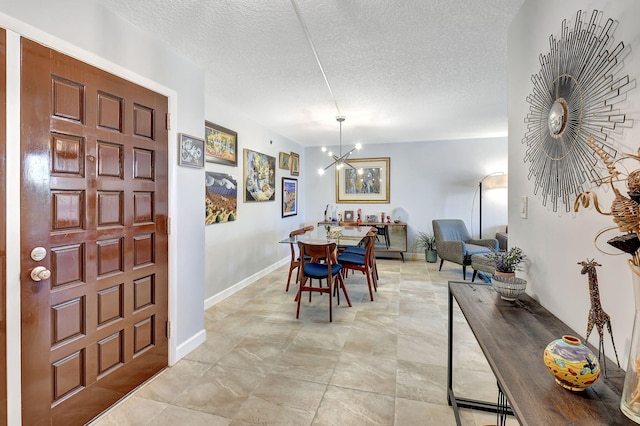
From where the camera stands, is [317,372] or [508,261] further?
[317,372]

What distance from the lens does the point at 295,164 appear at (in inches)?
245

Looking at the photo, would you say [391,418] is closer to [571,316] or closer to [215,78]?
[571,316]

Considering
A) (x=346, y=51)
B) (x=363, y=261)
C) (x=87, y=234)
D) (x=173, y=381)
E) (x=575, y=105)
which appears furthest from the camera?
(x=363, y=261)

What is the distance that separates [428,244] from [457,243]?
1216mm

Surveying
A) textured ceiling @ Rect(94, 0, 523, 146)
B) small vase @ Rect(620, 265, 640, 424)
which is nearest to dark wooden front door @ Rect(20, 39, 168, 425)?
textured ceiling @ Rect(94, 0, 523, 146)

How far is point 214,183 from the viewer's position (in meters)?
3.67

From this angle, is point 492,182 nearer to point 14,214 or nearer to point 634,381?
point 634,381

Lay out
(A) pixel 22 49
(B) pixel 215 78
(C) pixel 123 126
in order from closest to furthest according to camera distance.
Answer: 1. (A) pixel 22 49
2. (C) pixel 123 126
3. (B) pixel 215 78

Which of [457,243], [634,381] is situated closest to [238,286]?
[457,243]

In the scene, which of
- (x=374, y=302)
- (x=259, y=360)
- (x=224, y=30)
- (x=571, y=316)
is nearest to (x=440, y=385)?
(x=571, y=316)

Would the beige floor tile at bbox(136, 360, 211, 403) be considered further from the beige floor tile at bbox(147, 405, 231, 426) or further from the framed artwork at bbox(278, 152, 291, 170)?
the framed artwork at bbox(278, 152, 291, 170)

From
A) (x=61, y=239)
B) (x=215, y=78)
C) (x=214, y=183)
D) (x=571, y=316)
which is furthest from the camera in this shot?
(x=214, y=183)

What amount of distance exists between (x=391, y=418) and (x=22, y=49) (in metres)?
2.71

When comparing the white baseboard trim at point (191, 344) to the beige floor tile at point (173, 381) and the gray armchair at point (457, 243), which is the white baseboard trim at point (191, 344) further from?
the gray armchair at point (457, 243)
